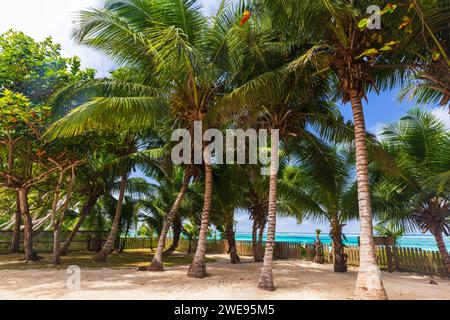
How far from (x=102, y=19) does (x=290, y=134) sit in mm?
6086

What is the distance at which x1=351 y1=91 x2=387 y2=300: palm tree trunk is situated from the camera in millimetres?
5844

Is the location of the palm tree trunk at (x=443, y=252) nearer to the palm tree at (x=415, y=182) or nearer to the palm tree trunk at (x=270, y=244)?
the palm tree at (x=415, y=182)

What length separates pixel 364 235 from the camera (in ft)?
20.4

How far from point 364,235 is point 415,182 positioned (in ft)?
17.3

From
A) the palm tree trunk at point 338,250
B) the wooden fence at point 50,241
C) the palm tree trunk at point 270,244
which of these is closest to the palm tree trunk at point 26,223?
the wooden fence at point 50,241

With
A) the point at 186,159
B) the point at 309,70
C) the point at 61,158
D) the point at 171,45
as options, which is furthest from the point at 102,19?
the point at 61,158

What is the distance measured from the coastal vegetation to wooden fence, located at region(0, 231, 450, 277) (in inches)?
39.7

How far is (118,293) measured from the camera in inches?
267

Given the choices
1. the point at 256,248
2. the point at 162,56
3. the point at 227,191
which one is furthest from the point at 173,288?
the point at 256,248

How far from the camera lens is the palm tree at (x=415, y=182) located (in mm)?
10180

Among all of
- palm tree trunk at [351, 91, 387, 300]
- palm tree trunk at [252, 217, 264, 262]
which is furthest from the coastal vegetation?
palm tree trunk at [252, 217, 264, 262]

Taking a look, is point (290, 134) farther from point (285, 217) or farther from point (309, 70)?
point (285, 217)

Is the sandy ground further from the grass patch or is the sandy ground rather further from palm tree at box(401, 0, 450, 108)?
palm tree at box(401, 0, 450, 108)

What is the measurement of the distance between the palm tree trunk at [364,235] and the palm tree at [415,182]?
4.18m
